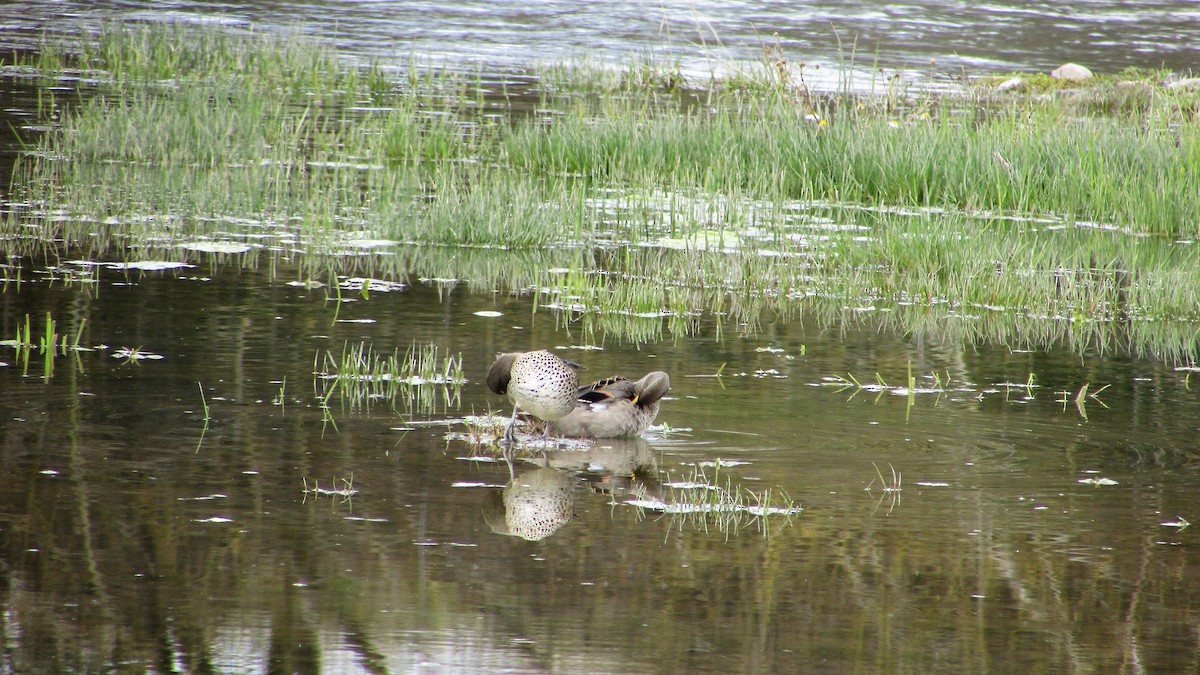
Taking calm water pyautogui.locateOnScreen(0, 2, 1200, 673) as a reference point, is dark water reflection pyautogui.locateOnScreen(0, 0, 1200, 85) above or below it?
below

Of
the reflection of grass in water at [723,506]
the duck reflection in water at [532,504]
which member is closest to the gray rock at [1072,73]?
the reflection of grass in water at [723,506]

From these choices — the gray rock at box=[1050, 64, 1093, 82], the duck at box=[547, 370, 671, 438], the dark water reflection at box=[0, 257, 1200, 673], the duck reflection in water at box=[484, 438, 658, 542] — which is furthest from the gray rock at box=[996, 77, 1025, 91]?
the duck reflection in water at box=[484, 438, 658, 542]

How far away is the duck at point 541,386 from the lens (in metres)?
6.19

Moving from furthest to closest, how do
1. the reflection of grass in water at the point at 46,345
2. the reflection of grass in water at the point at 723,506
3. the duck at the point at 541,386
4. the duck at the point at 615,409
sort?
the reflection of grass in water at the point at 46,345 < the duck at the point at 615,409 < the duck at the point at 541,386 < the reflection of grass in water at the point at 723,506

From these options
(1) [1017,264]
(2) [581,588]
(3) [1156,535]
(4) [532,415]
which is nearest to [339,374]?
(4) [532,415]

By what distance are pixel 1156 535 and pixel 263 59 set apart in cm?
1849

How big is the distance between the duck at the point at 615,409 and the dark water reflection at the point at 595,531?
0.09m

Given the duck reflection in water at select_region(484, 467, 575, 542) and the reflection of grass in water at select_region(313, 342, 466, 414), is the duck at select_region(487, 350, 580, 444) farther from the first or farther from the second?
the reflection of grass in water at select_region(313, 342, 466, 414)

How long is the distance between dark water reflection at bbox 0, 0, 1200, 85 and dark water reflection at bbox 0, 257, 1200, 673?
19.7 metres

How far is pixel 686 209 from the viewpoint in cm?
1288

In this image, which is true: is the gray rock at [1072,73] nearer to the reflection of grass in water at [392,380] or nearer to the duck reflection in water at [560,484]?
the reflection of grass in water at [392,380]

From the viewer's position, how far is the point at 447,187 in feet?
41.7

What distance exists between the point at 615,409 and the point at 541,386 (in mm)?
426

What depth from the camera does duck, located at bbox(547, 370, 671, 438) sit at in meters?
6.46
